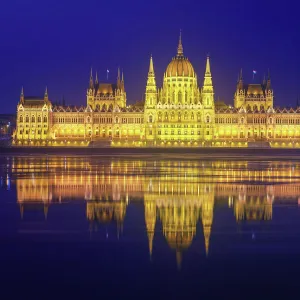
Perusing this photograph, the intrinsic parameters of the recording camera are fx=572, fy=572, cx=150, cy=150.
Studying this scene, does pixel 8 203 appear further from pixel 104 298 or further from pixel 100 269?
pixel 104 298

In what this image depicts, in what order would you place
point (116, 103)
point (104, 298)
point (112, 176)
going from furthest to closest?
point (116, 103)
point (112, 176)
point (104, 298)

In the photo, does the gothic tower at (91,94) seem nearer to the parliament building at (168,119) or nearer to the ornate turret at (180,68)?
the parliament building at (168,119)

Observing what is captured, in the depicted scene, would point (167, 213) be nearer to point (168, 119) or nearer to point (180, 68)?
point (168, 119)

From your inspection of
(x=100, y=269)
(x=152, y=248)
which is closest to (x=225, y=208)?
(x=152, y=248)

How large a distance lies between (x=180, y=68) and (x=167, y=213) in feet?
402

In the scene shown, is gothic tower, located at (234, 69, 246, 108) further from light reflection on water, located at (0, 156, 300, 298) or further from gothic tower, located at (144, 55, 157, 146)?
light reflection on water, located at (0, 156, 300, 298)

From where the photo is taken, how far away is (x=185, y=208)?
22.5 metres

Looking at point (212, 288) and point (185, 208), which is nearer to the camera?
point (212, 288)

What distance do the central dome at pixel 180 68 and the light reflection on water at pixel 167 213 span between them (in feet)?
353

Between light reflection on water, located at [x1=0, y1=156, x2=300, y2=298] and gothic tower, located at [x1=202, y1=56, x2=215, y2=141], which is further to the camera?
gothic tower, located at [x1=202, y1=56, x2=215, y2=141]

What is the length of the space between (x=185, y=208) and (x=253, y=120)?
388 ft

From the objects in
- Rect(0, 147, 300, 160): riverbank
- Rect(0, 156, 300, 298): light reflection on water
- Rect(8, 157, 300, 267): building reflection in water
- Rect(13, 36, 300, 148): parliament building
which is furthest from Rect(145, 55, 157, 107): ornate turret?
Rect(0, 156, 300, 298): light reflection on water

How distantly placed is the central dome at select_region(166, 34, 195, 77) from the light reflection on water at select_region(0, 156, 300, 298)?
10753 centimetres

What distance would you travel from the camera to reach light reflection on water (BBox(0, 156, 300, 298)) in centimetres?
1641
